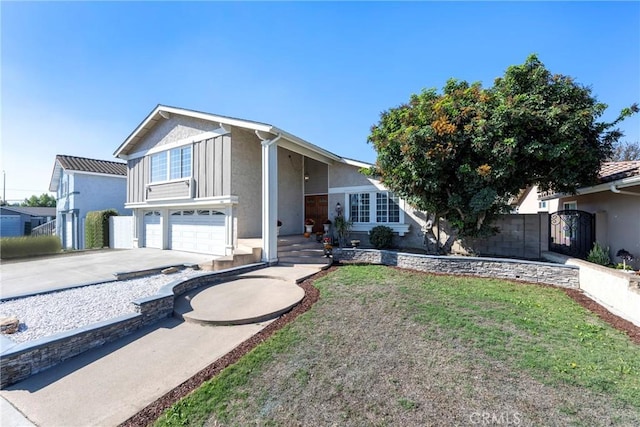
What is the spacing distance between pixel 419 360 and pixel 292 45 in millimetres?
10027

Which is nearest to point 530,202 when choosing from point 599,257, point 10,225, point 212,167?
point 599,257

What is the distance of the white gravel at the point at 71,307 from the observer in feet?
16.3

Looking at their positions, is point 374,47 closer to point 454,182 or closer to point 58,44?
point 454,182

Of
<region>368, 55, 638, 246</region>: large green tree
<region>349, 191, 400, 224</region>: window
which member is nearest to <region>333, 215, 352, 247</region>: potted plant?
<region>349, 191, 400, 224</region>: window

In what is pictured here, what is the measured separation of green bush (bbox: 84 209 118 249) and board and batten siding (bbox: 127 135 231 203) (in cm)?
563

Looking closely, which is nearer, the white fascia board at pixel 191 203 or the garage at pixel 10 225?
the white fascia board at pixel 191 203

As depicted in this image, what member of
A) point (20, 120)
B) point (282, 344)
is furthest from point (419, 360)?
point (20, 120)

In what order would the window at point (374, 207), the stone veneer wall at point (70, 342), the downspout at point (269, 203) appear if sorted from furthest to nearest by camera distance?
the window at point (374, 207)
the downspout at point (269, 203)
the stone veneer wall at point (70, 342)

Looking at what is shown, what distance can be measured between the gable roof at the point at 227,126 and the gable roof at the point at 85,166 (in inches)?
238

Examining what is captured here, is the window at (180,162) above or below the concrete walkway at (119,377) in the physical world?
above

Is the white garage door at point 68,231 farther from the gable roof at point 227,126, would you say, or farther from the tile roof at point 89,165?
the gable roof at point 227,126

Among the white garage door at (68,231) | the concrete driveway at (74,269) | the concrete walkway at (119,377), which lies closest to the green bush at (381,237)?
the concrete driveway at (74,269)

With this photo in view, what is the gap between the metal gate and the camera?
28.3ft

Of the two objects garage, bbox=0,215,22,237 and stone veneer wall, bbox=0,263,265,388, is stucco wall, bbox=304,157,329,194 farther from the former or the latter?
garage, bbox=0,215,22,237
